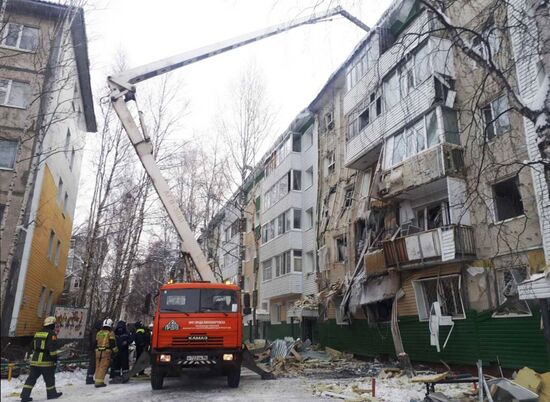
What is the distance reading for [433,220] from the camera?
53.1ft

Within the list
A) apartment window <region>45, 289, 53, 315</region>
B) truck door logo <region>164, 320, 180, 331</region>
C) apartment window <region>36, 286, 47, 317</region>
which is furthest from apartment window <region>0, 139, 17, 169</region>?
truck door logo <region>164, 320, 180, 331</region>

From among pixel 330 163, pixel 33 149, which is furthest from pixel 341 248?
pixel 33 149

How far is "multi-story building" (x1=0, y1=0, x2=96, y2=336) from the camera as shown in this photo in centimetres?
1479

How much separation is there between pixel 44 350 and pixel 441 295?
1222cm

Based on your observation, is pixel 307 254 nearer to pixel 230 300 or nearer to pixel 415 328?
pixel 415 328

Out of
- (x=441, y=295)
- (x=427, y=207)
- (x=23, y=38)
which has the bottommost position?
(x=441, y=295)

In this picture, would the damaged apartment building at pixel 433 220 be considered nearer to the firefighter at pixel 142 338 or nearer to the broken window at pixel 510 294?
the broken window at pixel 510 294

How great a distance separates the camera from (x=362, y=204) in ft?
66.2

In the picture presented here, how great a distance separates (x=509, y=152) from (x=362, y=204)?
25.8 ft

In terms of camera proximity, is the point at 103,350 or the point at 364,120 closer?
the point at 103,350

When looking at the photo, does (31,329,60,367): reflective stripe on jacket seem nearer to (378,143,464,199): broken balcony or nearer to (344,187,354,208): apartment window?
(378,143,464,199): broken balcony

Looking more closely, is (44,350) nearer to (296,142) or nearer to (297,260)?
(297,260)

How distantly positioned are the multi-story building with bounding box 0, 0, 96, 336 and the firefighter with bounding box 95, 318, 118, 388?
404 centimetres

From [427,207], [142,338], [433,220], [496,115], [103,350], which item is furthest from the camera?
[427,207]
